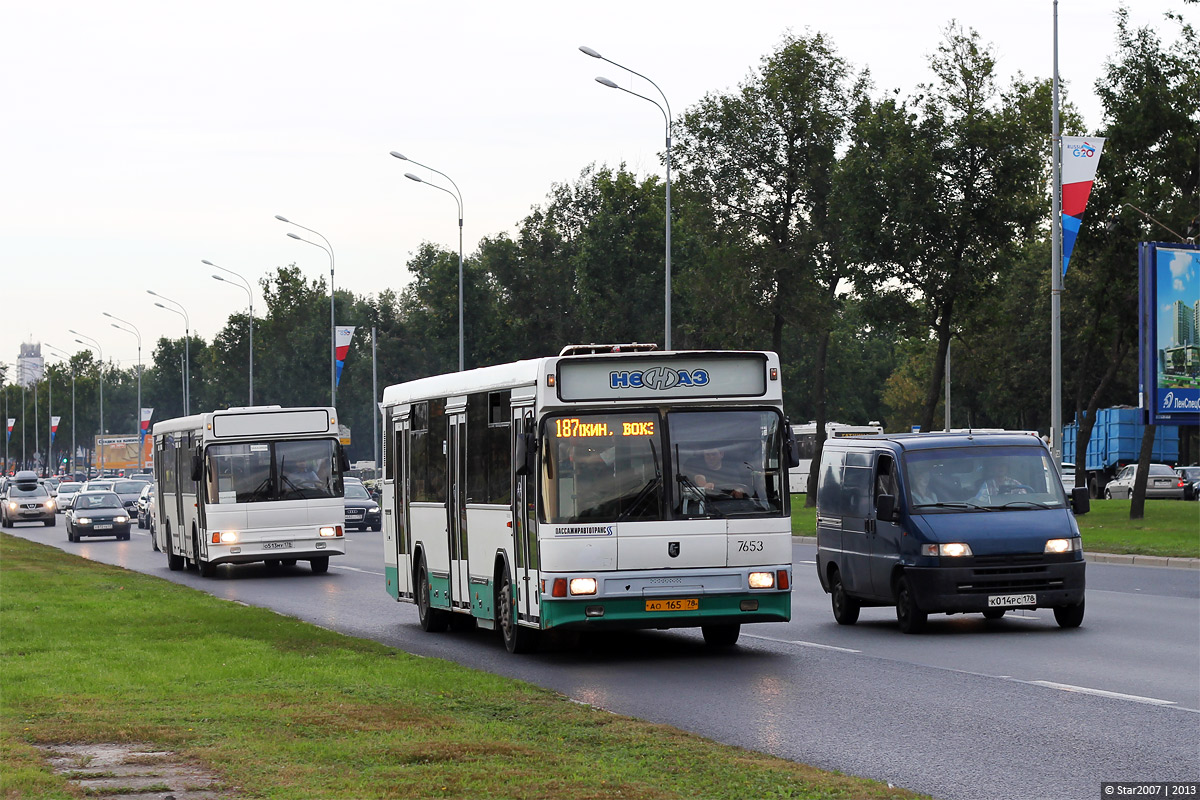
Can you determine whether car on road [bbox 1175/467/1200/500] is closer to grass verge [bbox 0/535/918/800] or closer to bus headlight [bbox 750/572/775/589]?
bus headlight [bbox 750/572/775/589]

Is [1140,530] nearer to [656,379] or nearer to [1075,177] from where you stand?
[1075,177]

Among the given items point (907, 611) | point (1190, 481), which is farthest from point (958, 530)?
point (1190, 481)

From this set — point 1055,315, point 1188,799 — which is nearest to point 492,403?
point 1188,799

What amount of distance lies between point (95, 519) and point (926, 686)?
4277 centimetres

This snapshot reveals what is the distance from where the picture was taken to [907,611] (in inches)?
691

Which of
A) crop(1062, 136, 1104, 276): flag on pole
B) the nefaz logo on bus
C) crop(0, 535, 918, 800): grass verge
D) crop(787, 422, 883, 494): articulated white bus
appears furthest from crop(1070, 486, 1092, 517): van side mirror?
crop(787, 422, 883, 494): articulated white bus

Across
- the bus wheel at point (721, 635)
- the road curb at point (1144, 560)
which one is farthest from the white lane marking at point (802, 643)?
the road curb at point (1144, 560)

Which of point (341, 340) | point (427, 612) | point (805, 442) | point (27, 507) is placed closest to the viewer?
point (427, 612)

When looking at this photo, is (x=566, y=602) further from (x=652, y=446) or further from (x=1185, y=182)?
(x=1185, y=182)

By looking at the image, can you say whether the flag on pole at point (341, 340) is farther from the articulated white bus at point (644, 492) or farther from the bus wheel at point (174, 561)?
the articulated white bus at point (644, 492)

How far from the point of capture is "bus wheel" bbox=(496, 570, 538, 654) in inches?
633

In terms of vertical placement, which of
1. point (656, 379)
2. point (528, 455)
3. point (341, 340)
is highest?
point (341, 340)

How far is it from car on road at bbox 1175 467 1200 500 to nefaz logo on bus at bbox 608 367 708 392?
183 ft

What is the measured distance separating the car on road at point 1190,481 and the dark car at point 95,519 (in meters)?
39.9
